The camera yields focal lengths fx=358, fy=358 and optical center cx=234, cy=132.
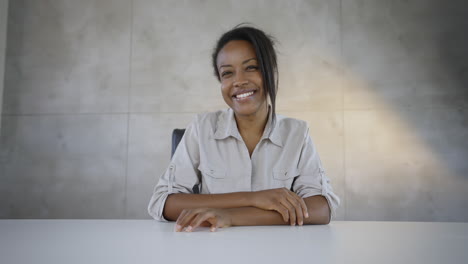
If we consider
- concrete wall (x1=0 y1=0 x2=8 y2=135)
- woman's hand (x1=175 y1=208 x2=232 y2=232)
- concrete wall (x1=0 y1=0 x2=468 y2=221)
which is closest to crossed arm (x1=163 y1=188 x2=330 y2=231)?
woman's hand (x1=175 y1=208 x2=232 y2=232)

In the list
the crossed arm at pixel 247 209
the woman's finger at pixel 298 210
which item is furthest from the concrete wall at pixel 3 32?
the woman's finger at pixel 298 210

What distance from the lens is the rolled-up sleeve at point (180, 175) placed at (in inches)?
49.4

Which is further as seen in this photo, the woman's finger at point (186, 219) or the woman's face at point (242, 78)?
the woman's face at point (242, 78)

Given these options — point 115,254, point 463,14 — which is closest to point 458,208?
point 463,14

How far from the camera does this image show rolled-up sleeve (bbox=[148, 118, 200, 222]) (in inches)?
49.4

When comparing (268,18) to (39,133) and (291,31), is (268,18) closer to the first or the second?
(291,31)

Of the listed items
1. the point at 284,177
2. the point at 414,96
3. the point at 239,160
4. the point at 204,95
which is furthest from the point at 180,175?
the point at 414,96

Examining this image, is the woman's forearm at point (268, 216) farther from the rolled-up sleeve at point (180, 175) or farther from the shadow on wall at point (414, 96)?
the shadow on wall at point (414, 96)

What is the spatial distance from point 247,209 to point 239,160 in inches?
16.7

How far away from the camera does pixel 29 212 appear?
10.1 ft

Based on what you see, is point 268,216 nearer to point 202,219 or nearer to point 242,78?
point 202,219

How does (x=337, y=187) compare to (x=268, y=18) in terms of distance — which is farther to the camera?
(x=268, y=18)

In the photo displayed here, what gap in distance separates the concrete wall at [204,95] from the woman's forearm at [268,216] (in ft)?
5.52

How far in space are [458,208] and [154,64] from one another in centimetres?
263
